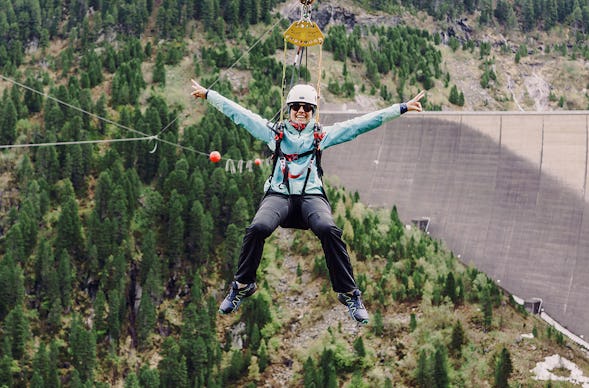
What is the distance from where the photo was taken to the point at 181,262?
86375mm

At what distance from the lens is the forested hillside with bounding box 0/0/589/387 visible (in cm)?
6788

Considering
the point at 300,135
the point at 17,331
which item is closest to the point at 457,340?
the point at 17,331

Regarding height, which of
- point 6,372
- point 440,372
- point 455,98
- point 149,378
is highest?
point 455,98

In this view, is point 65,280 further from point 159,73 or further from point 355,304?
point 355,304

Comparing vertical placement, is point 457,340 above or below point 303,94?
below

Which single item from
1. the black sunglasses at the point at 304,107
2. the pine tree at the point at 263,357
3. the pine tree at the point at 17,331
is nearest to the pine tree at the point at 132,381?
the pine tree at the point at 263,357

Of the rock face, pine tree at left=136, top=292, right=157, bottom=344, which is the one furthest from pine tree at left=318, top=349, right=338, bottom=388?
the rock face

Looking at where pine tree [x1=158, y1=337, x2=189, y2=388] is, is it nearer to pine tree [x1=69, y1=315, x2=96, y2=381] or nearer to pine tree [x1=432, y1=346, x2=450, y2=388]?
pine tree [x1=69, y1=315, x2=96, y2=381]

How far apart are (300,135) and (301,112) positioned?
0.40 meters

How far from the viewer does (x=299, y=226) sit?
645 inches

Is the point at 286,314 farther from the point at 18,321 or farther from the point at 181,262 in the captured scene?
the point at 18,321

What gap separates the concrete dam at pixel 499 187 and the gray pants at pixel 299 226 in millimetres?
55466

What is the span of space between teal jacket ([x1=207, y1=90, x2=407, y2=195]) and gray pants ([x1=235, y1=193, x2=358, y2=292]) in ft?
0.72

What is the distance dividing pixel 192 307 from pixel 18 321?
45.2 ft
